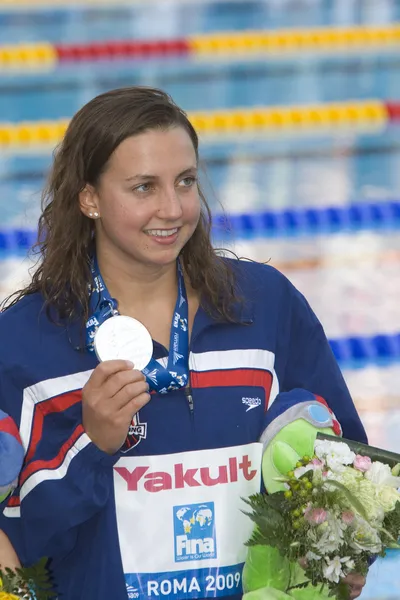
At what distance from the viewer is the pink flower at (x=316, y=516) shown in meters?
2.03

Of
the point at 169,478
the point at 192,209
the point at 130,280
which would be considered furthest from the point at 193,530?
the point at 192,209

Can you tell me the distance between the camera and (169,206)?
7.04 feet

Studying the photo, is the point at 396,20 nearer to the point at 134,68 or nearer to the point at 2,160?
the point at 134,68

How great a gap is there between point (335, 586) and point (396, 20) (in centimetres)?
1102

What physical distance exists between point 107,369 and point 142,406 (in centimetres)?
11

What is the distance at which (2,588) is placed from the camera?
6.55 ft

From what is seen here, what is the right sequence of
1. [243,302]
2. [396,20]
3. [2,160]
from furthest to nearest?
[396,20]
[2,160]
[243,302]

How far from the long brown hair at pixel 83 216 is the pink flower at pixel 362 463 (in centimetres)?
36

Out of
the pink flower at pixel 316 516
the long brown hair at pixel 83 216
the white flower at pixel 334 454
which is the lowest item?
the pink flower at pixel 316 516

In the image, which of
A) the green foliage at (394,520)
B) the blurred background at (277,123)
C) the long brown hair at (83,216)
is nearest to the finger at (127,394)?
the long brown hair at (83,216)

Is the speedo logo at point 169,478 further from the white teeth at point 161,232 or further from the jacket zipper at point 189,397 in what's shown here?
the white teeth at point 161,232

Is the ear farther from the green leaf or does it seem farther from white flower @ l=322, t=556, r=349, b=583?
white flower @ l=322, t=556, r=349, b=583

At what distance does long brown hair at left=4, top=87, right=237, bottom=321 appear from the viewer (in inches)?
86.9

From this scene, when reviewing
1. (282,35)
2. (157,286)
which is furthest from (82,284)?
(282,35)
